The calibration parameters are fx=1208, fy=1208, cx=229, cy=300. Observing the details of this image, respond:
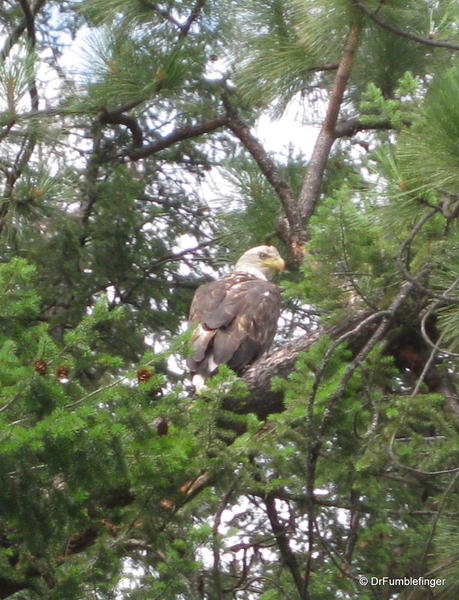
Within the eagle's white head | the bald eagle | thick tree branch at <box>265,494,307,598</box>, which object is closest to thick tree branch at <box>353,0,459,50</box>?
thick tree branch at <box>265,494,307,598</box>

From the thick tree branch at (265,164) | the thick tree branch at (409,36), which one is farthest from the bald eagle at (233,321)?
the thick tree branch at (409,36)

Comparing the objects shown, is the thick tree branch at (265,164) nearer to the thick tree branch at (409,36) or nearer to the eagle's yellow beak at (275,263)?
the eagle's yellow beak at (275,263)

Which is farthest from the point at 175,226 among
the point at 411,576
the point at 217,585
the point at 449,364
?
the point at 217,585

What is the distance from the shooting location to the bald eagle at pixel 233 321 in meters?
6.88

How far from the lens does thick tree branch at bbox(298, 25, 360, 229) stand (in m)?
7.13

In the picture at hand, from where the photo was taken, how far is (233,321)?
23.9 ft

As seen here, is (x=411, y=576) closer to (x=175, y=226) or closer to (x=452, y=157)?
(x=452, y=157)

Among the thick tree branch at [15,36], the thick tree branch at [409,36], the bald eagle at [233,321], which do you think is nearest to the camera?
the thick tree branch at [409,36]

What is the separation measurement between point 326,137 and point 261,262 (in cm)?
119

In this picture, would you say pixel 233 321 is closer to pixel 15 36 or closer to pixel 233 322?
pixel 233 322

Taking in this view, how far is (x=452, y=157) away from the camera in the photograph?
13.3 ft

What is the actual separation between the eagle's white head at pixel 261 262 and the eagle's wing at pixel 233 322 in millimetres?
301

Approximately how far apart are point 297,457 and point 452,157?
1.36 metres

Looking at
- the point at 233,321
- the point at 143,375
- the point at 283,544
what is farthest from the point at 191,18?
the point at 143,375
